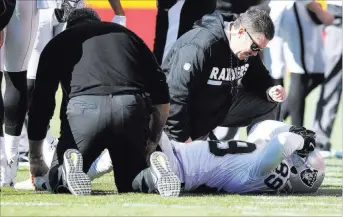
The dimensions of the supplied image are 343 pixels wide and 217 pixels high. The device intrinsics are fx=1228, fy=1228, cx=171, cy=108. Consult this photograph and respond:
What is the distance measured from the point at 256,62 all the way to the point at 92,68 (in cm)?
193

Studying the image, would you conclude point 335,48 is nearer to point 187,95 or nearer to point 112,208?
point 187,95

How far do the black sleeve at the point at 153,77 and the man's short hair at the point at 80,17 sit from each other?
0.41 m

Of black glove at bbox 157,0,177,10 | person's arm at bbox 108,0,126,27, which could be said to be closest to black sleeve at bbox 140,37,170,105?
person's arm at bbox 108,0,126,27

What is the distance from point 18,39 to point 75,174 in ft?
5.55

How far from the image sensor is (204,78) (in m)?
8.37

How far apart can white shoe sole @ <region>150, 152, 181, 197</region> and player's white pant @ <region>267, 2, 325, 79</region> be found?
4.39 metres

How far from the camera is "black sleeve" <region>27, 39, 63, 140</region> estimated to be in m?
7.35

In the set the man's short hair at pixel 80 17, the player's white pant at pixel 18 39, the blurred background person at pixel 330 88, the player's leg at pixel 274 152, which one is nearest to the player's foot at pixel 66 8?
the player's white pant at pixel 18 39

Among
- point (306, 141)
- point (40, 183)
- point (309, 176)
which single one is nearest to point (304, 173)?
point (309, 176)

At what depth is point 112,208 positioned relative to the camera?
21.0ft

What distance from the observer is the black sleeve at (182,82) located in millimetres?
8125

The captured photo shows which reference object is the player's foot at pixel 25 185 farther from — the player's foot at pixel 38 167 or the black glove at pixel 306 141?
the black glove at pixel 306 141

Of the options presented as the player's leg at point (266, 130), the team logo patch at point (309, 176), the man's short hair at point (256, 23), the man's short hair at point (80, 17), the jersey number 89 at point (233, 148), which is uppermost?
the man's short hair at point (80, 17)

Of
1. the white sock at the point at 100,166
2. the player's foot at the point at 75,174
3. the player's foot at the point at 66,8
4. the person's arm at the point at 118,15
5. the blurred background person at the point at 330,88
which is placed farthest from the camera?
the blurred background person at the point at 330,88
